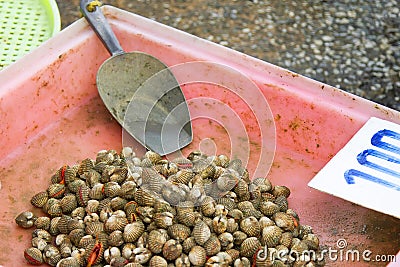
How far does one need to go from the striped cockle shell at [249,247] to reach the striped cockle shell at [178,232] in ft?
0.51

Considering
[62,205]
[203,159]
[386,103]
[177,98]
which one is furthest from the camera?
[386,103]

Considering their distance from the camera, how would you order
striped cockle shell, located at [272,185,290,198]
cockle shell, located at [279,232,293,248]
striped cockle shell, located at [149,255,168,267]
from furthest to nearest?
striped cockle shell, located at [272,185,290,198]
cockle shell, located at [279,232,293,248]
striped cockle shell, located at [149,255,168,267]

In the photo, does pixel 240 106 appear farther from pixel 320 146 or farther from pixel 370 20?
pixel 370 20

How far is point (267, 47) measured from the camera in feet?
10.7

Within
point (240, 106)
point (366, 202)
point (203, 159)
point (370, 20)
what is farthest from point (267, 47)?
point (366, 202)

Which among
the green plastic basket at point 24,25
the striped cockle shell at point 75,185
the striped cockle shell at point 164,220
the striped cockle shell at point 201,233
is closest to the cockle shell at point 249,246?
the striped cockle shell at point 201,233

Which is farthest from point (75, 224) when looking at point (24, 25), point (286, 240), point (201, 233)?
point (24, 25)

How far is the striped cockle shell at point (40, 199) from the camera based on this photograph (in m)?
1.96

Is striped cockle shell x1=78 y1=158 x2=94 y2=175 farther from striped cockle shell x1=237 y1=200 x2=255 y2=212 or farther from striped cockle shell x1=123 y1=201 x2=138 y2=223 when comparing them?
striped cockle shell x1=237 y1=200 x2=255 y2=212

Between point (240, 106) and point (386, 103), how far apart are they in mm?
1033

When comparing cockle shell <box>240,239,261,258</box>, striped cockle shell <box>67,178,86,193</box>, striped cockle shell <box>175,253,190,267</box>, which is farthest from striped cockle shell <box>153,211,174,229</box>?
striped cockle shell <box>67,178,86,193</box>

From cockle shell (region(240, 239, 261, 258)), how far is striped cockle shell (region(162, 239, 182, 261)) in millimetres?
176

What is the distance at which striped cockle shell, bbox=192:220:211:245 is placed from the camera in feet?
5.70

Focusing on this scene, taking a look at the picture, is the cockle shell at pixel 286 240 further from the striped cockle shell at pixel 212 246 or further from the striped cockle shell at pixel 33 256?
the striped cockle shell at pixel 33 256
